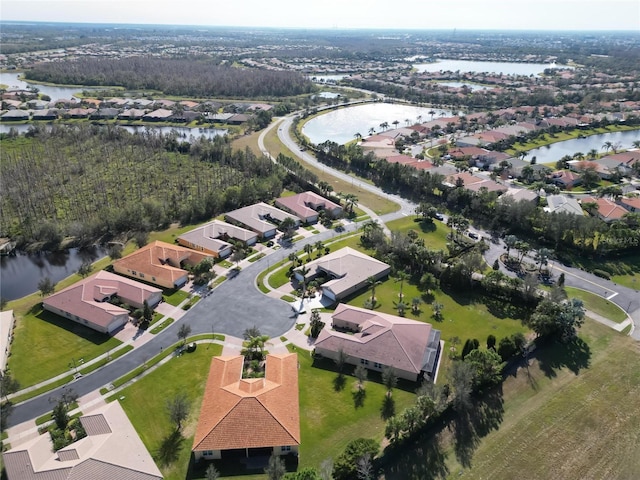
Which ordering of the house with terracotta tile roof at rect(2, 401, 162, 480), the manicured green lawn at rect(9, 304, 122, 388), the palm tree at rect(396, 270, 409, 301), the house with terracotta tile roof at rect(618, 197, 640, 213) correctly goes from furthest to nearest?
the house with terracotta tile roof at rect(618, 197, 640, 213), the palm tree at rect(396, 270, 409, 301), the manicured green lawn at rect(9, 304, 122, 388), the house with terracotta tile roof at rect(2, 401, 162, 480)

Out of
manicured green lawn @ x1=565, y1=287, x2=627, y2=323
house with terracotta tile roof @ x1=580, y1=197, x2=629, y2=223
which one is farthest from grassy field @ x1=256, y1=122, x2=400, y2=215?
house with terracotta tile roof @ x1=580, y1=197, x2=629, y2=223

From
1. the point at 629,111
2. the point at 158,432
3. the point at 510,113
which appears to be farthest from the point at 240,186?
the point at 629,111

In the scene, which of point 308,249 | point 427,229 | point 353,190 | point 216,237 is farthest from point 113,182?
point 427,229

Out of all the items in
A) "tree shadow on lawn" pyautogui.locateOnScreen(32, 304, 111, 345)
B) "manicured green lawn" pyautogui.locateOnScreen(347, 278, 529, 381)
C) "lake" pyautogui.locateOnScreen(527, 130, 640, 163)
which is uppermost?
"manicured green lawn" pyautogui.locateOnScreen(347, 278, 529, 381)

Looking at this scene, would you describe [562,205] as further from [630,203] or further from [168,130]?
[168,130]

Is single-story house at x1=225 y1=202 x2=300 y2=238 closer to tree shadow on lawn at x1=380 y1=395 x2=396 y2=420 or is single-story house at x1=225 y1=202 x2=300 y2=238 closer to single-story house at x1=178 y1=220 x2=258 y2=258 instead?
single-story house at x1=178 y1=220 x2=258 y2=258

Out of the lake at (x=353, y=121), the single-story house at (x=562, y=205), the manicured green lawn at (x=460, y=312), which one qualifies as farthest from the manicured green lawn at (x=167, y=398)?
the lake at (x=353, y=121)
